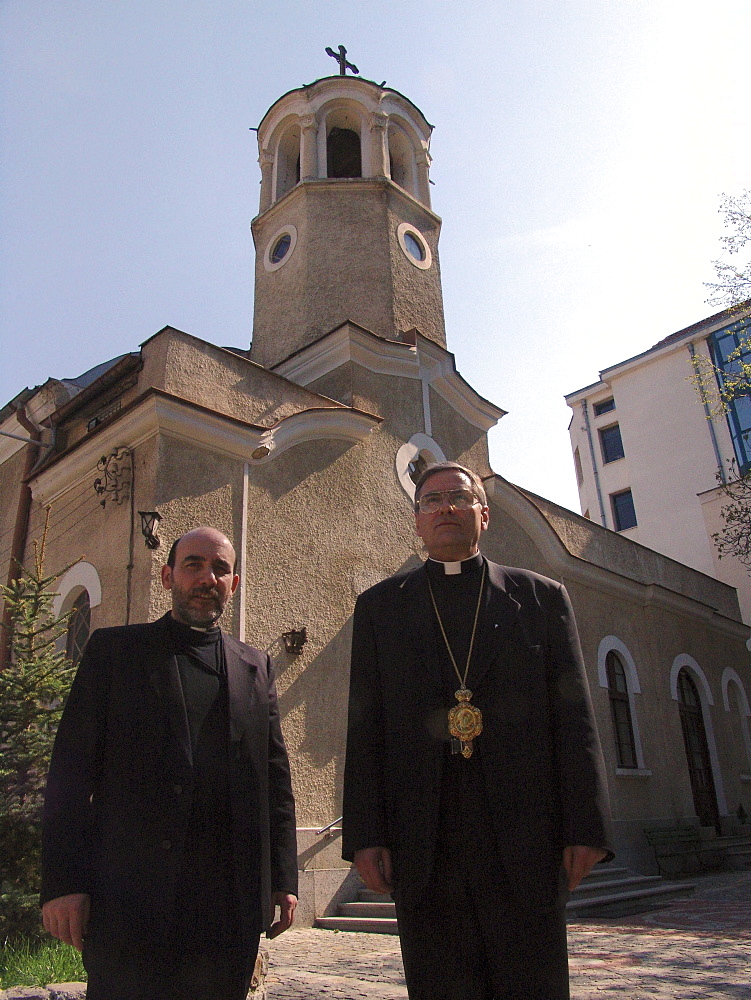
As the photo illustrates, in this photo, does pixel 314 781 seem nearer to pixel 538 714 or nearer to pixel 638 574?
pixel 538 714

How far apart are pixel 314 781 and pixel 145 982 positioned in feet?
20.1

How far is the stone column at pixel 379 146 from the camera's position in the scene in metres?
13.1

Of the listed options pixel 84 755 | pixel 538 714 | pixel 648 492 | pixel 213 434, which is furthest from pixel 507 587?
pixel 648 492

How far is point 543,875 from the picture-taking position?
215 cm

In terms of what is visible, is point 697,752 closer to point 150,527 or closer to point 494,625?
point 150,527

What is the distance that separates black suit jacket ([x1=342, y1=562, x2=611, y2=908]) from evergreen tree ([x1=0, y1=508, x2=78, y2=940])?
154 inches

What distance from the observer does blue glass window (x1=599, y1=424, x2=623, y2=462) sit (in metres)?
27.5

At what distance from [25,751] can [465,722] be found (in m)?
4.58

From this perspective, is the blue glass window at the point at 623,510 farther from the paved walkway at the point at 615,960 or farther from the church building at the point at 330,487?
the paved walkway at the point at 615,960

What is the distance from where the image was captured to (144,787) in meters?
2.46

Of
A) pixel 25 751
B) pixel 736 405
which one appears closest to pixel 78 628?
pixel 25 751

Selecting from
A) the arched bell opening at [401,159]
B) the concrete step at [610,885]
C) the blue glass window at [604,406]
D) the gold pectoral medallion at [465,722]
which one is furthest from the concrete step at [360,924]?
the blue glass window at [604,406]

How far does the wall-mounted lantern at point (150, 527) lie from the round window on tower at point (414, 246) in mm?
7163

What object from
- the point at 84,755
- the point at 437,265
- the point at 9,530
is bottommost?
the point at 84,755
